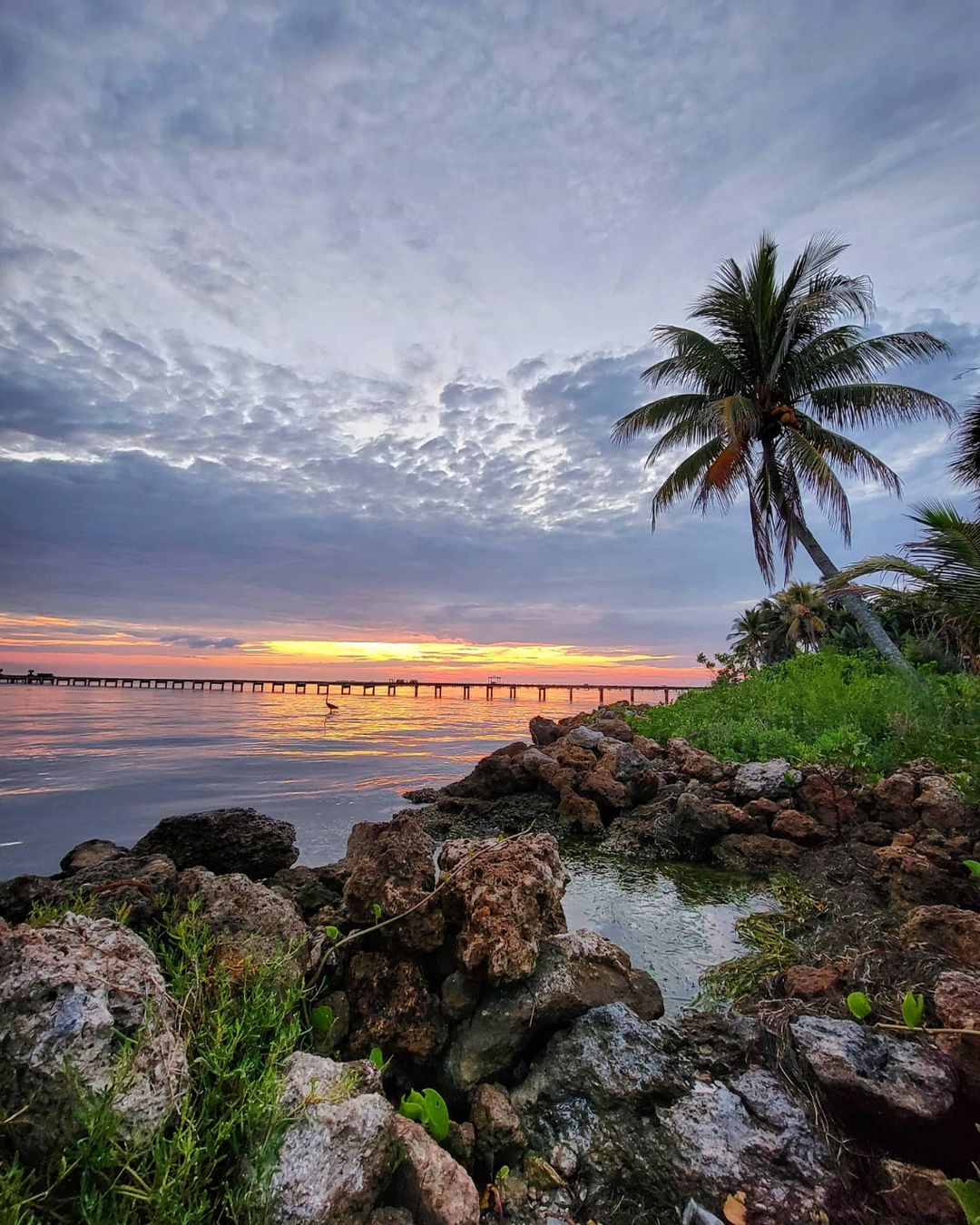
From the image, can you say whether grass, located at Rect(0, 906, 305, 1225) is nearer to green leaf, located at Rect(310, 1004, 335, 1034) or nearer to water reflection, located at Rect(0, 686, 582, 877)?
green leaf, located at Rect(310, 1004, 335, 1034)

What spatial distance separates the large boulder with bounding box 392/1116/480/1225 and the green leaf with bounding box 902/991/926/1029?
2.06m

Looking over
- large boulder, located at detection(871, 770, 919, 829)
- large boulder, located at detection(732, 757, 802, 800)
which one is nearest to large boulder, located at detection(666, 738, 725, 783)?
large boulder, located at detection(732, 757, 802, 800)

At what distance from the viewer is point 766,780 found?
344 inches

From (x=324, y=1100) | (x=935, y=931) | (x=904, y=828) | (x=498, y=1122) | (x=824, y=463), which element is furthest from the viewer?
(x=824, y=463)

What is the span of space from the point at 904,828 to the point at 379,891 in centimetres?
639

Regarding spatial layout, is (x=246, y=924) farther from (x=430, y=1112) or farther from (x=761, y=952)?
(x=761, y=952)

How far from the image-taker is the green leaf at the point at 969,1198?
5.99ft

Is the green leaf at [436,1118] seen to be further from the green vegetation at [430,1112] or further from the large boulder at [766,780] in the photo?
the large boulder at [766,780]

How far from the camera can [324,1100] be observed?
2115mm

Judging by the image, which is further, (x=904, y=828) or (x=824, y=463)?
(x=824, y=463)

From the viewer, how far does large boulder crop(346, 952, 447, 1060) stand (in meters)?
3.07

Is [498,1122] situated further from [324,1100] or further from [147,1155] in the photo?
[147,1155]

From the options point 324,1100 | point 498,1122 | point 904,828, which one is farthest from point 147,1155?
point 904,828

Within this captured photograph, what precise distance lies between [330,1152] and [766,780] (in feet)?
26.6
